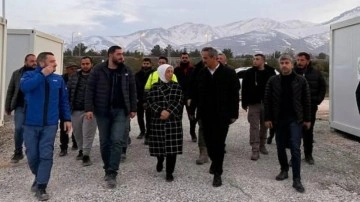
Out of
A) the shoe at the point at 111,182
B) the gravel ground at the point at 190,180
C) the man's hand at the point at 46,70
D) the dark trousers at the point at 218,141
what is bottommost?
the gravel ground at the point at 190,180

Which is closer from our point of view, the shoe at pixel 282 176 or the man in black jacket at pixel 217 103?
the man in black jacket at pixel 217 103

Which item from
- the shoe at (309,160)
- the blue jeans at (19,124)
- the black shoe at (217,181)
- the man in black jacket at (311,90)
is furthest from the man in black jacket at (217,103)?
the blue jeans at (19,124)

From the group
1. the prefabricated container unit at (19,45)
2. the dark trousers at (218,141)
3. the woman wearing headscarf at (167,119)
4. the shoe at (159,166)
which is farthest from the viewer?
the prefabricated container unit at (19,45)

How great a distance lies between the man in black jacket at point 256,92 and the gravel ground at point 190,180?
14.8 inches

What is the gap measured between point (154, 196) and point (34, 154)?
5.02 feet

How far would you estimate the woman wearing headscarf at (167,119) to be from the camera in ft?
18.4

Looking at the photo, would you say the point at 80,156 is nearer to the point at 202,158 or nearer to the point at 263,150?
the point at 202,158

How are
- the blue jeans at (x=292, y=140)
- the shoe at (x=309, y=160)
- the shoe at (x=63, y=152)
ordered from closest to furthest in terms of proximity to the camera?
the blue jeans at (x=292, y=140) < the shoe at (x=309, y=160) < the shoe at (x=63, y=152)

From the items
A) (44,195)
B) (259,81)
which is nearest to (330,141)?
(259,81)

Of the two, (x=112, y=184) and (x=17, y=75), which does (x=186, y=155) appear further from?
(x=17, y=75)

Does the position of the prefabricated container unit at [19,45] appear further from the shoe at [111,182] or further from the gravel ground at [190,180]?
the shoe at [111,182]

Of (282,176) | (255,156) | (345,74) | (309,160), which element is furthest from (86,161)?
(345,74)

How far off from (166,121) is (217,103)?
2.46 feet

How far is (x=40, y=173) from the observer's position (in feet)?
15.9
